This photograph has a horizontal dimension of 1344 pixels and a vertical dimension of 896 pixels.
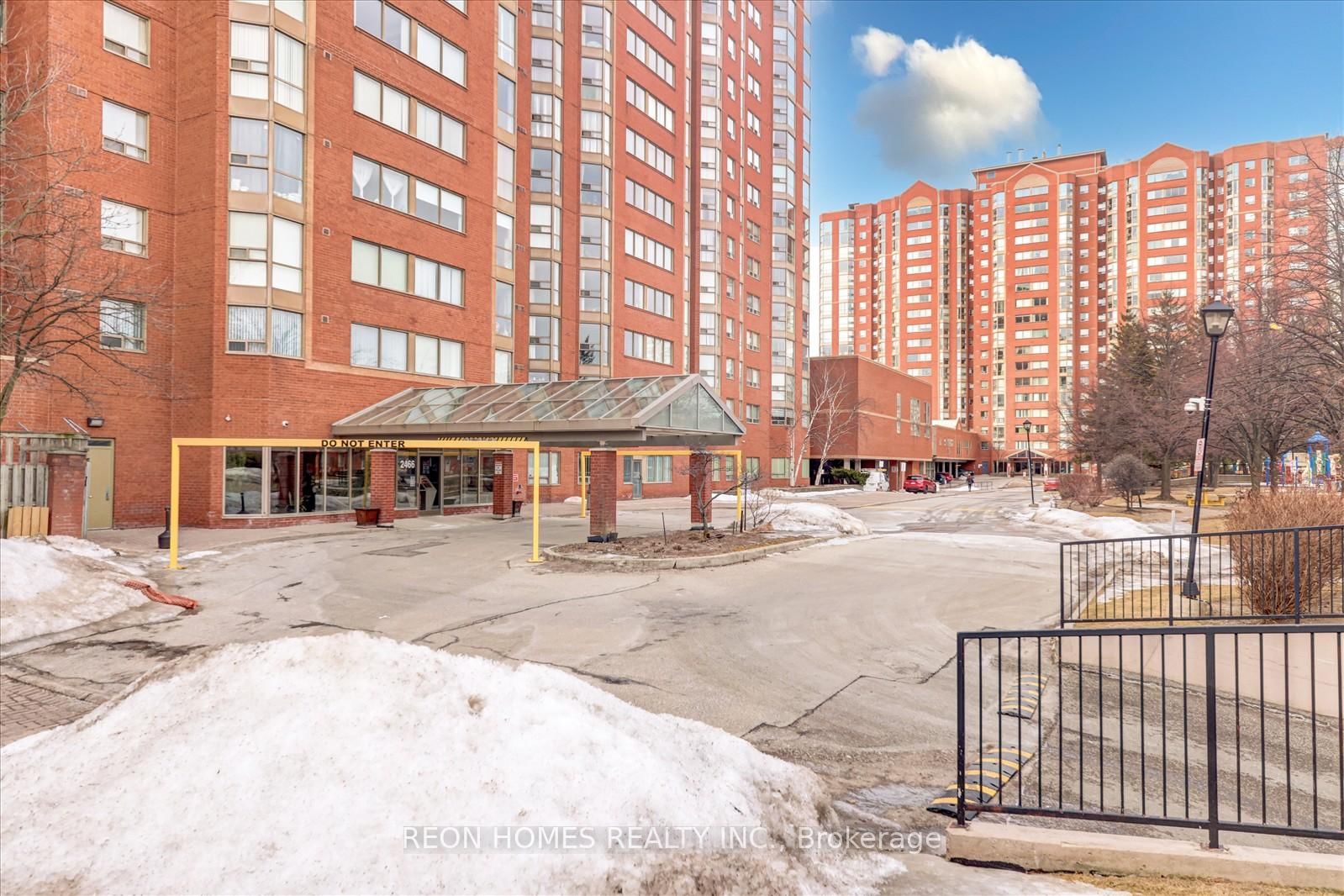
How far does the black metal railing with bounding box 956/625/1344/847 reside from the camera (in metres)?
4.12

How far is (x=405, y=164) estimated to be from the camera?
89.2ft

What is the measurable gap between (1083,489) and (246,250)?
124 ft

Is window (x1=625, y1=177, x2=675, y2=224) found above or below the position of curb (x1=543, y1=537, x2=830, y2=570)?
above

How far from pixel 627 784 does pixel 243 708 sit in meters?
2.22

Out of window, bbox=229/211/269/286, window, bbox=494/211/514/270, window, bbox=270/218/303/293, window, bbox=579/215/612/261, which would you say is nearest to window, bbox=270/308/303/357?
window, bbox=270/218/303/293

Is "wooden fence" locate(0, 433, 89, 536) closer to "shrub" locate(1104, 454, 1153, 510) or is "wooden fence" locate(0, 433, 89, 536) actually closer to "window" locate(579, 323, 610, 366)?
"window" locate(579, 323, 610, 366)

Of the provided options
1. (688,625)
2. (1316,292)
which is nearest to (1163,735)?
(688,625)

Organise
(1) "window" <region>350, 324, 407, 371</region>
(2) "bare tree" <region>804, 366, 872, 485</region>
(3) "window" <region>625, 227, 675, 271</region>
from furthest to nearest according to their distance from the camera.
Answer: (2) "bare tree" <region>804, 366, 872, 485</region>, (3) "window" <region>625, 227, 675, 271</region>, (1) "window" <region>350, 324, 407, 371</region>

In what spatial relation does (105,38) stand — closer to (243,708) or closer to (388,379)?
(388,379)

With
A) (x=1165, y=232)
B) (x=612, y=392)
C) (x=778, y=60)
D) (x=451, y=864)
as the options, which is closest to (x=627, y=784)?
(x=451, y=864)

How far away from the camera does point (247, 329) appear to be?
74.0 feet

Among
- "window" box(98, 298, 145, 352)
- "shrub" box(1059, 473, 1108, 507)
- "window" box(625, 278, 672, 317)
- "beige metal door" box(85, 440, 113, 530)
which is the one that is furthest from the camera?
"window" box(625, 278, 672, 317)

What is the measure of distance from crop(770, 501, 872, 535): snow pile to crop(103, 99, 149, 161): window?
23.1m

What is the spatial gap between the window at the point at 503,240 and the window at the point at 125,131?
12682mm
